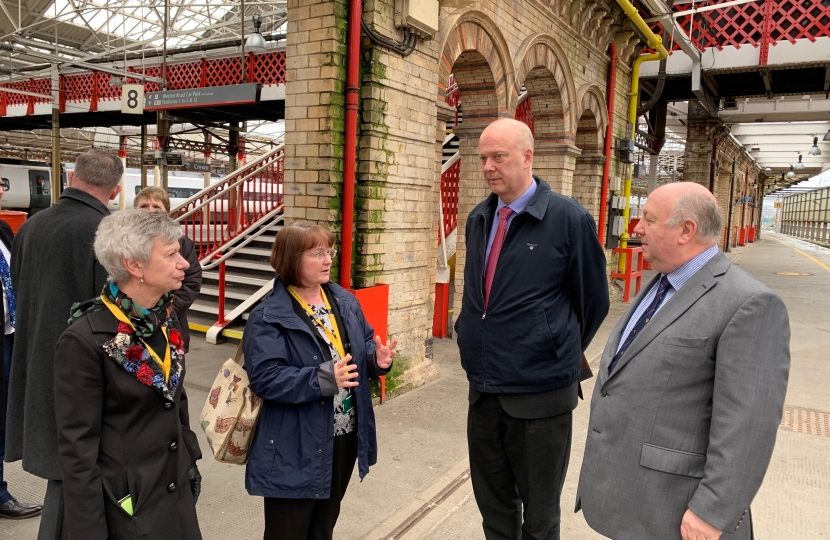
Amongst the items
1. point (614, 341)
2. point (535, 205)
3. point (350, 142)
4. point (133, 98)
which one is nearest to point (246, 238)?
point (133, 98)

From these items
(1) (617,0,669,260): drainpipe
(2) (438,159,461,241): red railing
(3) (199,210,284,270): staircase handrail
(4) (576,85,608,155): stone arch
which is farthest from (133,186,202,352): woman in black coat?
(1) (617,0,669,260): drainpipe

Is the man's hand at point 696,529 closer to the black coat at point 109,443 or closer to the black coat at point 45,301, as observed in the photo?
the black coat at point 109,443

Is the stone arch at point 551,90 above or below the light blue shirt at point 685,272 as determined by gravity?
above

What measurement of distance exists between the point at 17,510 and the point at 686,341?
3.48m

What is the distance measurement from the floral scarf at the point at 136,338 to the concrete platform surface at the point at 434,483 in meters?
1.62

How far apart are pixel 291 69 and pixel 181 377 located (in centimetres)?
354

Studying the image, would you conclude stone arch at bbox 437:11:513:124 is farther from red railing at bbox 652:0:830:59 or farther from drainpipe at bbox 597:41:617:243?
red railing at bbox 652:0:830:59

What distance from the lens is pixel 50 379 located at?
2.29 m

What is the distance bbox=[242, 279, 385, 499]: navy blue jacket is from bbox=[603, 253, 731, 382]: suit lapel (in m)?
1.09

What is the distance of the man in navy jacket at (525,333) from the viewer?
238 cm

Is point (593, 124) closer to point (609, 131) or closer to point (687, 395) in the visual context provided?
point (609, 131)

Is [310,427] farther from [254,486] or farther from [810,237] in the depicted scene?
[810,237]

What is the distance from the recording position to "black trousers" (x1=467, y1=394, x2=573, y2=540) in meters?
2.41

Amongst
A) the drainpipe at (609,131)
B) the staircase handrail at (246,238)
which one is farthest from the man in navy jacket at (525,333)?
the drainpipe at (609,131)
